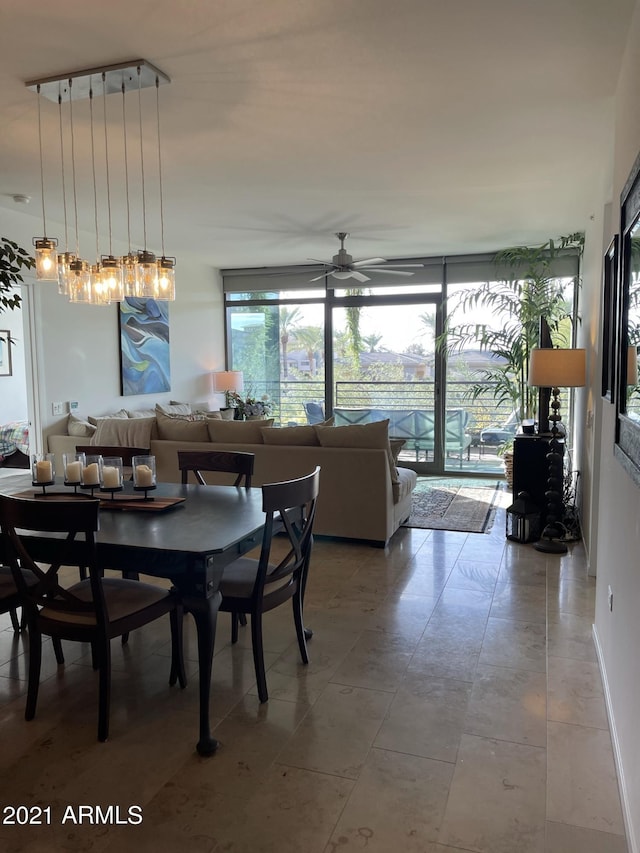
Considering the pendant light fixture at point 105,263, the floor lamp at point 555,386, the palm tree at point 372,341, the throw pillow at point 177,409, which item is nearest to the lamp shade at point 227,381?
the throw pillow at point 177,409

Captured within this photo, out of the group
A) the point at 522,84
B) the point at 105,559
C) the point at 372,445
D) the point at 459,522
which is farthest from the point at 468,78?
the point at 459,522

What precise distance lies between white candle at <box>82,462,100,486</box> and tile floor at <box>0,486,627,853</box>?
2.79 feet

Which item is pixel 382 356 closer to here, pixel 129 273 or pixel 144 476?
pixel 129 273

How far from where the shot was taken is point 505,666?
9.56ft

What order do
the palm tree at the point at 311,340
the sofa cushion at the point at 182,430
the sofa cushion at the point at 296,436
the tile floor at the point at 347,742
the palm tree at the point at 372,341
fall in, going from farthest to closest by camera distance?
the palm tree at the point at 311,340 < the palm tree at the point at 372,341 < the sofa cushion at the point at 182,430 < the sofa cushion at the point at 296,436 < the tile floor at the point at 347,742

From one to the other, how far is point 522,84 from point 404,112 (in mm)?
646

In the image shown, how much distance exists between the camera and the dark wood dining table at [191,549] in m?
2.30

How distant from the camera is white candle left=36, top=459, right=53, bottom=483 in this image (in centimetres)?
311

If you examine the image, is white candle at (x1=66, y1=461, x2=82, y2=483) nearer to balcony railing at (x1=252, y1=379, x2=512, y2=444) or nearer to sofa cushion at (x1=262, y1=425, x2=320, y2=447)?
sofa cushion at (x1=262, y1=425, x2=320, y2=447)

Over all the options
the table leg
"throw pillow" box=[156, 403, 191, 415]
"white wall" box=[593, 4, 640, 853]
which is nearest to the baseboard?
"white wall" box=[593, 4, 640, 853]

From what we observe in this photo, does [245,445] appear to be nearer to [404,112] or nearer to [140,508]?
[140,508]

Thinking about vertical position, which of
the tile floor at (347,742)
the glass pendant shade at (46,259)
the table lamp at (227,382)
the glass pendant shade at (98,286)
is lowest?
the tile floor at (347,742)

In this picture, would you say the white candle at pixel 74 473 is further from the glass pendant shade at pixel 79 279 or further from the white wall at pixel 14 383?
the white wall at pixel 14 383

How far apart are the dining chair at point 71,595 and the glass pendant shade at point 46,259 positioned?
149 centimetres
